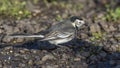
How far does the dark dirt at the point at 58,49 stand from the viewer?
902 cm

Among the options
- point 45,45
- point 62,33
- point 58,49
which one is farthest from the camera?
point 45,45

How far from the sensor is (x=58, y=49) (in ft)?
31.8

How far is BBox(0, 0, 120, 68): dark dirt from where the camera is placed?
9023mm

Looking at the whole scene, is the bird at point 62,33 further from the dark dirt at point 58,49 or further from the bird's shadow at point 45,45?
the bird's shadow at point 45,45

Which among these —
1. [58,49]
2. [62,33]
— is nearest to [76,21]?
[62,33]

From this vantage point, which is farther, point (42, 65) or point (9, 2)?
point (9, 2)

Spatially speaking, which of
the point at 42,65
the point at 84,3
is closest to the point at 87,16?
the point at 84,3

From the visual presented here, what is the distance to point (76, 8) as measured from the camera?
13438 millimetres

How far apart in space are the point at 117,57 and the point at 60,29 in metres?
1.13

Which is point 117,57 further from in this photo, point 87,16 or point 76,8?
point 76,8

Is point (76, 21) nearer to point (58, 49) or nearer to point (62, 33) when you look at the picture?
point (62, 33)

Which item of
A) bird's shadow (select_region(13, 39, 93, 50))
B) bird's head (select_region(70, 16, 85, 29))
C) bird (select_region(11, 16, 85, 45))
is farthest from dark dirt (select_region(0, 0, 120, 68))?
bird's head (select_region(70, 16, 85, 29))

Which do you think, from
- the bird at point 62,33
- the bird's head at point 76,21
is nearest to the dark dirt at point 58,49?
the bird at point 62,33

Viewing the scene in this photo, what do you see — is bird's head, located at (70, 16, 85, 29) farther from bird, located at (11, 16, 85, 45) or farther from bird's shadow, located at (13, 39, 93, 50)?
bird's shadow, located at (13, 39, 93, 50)
